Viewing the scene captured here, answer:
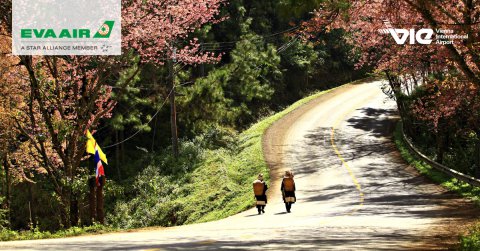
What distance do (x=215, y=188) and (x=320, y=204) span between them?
10017 mm

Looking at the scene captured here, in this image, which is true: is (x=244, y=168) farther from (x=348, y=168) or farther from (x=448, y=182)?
(x=448, y=182)

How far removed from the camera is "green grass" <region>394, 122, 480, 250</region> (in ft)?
42.2

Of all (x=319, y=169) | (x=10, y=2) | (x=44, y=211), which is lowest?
(x=44, y=211)

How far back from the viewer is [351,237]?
14156 mm

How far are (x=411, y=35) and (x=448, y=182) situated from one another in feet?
22.7

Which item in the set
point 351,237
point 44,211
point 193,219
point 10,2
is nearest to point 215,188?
point 193,219

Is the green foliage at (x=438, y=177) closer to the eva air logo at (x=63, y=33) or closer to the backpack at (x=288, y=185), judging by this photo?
the backpack at (x=288, y=185)

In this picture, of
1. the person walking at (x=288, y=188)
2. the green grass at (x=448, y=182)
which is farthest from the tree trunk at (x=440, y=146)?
the person walking at (x=288, y=188)

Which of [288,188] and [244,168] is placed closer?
[288,188]

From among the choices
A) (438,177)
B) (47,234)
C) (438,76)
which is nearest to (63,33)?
(47,234)

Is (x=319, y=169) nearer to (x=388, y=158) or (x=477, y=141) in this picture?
(x=388, y=158)

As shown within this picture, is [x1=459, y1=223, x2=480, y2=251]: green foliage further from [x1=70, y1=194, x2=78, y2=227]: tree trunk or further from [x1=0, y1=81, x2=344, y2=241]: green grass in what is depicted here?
[x1=0, y1=81, x2=344, y2=241]: green grass

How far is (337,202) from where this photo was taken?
26953 mm

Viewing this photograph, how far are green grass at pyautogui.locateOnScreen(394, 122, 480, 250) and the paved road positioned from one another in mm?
496
